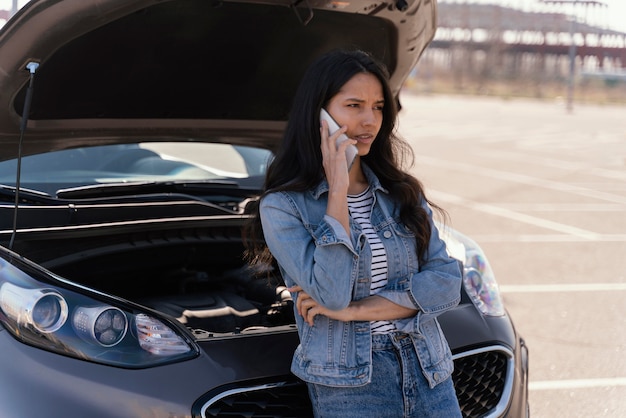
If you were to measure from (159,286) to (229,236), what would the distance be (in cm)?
42

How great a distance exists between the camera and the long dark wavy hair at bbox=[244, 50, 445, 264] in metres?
2.47

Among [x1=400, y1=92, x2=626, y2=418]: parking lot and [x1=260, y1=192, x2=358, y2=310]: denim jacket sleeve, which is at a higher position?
[x1=260, y1=192, x2=358, y2=310]: denim jacket sleeve

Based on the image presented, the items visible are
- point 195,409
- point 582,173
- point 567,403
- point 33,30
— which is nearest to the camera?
point 195,409

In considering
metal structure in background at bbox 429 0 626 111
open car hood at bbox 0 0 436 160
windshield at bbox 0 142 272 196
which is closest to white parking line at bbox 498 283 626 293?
windshield at bbox 0 142 272 196

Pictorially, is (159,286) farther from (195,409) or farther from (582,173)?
(582,173)

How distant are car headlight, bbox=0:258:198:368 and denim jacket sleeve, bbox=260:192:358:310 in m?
0.42

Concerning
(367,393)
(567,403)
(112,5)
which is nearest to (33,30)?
(112,5)

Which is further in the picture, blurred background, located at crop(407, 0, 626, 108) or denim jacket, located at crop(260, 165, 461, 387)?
blurred background, located at crop(407, 0, 626, 108)

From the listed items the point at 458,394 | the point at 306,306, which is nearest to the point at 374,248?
the point at 306,306

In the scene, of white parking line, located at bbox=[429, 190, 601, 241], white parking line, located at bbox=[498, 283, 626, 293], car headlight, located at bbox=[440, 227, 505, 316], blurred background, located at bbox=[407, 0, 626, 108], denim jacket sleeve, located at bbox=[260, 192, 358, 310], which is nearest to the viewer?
denim jacket sleeve, located at bbox=[260, 192, 358, 310]

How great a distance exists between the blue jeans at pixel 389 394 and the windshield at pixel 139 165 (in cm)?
168

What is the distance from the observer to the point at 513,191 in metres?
11.8

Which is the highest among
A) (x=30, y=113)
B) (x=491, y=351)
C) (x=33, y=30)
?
(x=33, y=30)

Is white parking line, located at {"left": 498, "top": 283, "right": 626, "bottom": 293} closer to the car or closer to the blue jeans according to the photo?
the car
